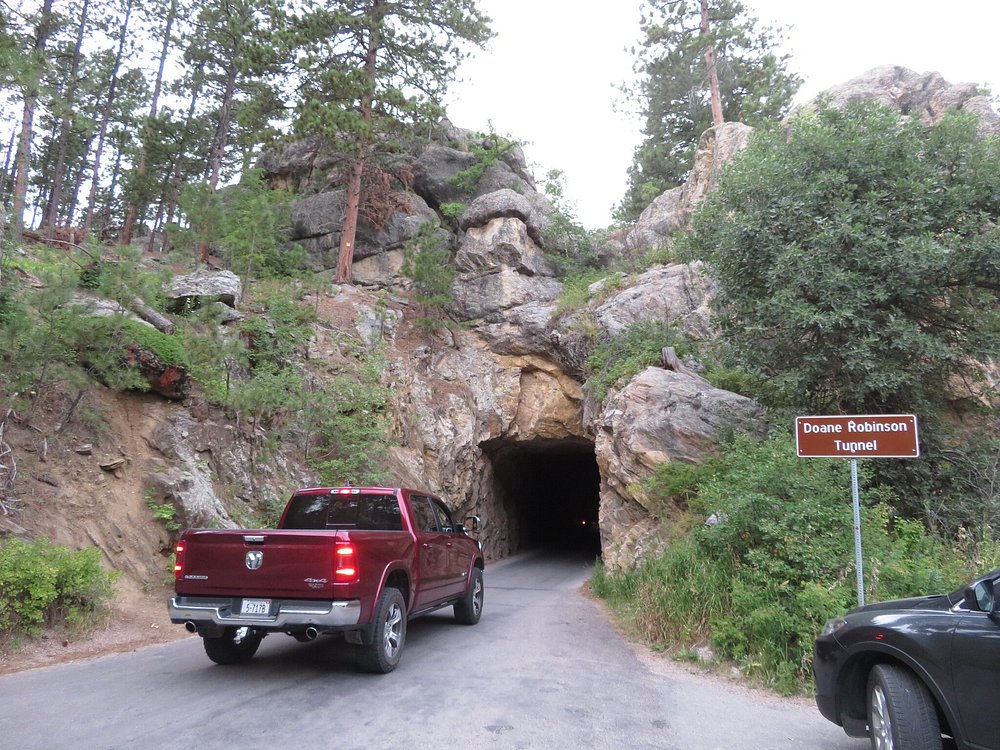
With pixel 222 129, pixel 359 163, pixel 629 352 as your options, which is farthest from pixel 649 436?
pixel 222 129

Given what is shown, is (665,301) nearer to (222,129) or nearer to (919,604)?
(919,604)

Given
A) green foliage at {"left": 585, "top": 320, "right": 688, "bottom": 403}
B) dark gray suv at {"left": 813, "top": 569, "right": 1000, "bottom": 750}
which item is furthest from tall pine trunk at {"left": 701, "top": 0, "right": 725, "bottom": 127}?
dark gray suv at {"left": 813, "top": 569, "right": 1000, "bottom": 750}

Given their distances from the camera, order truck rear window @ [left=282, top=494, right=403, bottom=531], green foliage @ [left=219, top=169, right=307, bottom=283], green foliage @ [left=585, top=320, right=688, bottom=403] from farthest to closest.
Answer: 1. green foliage @ [left=219, top=169, right=307, bottom=283]
2. green foliage @ [left=585, top=320, right=688, bottom=403]
3. truck rear window @ [left=282, top=494, right=403, bottom=531]

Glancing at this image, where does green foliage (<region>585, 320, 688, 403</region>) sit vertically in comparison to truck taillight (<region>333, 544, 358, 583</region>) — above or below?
above

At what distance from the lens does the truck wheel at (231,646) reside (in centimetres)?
671

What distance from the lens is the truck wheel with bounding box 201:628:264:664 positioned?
6.71m

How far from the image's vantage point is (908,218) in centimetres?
1004

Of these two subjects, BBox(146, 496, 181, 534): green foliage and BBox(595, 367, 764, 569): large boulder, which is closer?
BBox(146, 496, 181, 534): green foliage

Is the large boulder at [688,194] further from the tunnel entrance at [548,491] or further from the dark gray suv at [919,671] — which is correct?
the dark gray suv at [919,671]

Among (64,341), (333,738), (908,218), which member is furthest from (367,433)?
(908,218)

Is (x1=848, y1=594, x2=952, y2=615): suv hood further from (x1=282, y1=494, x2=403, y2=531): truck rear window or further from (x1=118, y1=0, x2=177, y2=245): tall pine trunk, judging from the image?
(x1=118, y1=0, x2=177, y2=245): tall pine trunk

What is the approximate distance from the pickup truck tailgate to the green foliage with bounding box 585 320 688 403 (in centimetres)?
1119

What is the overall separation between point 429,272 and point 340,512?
44.8 ft

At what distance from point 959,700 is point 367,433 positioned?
453 inches
